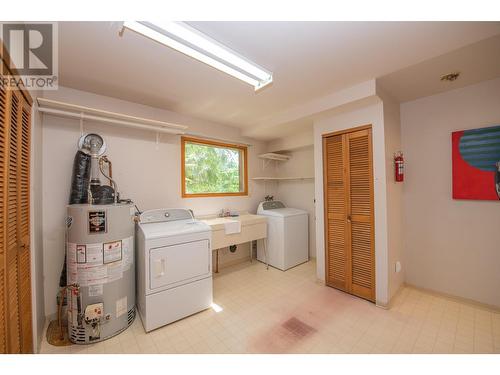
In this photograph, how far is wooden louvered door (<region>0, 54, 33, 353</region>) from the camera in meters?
1.10

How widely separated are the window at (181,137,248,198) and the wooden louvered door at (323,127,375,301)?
1660 millimetres

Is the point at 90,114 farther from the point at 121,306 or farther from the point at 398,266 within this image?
the point at 398,266

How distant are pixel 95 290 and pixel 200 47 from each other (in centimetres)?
216

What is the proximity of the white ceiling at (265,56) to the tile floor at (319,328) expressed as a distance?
2417mm

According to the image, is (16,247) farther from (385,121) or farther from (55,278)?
(385,121)

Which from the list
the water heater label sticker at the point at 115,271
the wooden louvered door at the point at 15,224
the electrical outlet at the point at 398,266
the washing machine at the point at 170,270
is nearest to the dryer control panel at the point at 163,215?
the washing machine at the point at 170,270

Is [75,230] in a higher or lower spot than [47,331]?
higher

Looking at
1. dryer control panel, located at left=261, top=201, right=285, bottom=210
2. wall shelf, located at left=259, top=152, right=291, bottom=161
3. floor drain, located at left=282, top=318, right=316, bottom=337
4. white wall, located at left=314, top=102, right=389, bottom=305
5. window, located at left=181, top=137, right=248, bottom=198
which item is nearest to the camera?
floor drain, located at left=282, top=318, right=316, bottom=337

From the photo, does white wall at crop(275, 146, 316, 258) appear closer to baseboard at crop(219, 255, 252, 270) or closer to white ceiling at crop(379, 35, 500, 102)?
baseboard at crop(219, 255, 252, 270)

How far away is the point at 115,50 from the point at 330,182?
263 centimetres

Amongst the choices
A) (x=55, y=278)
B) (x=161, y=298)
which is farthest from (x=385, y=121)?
(x=55, y=278)

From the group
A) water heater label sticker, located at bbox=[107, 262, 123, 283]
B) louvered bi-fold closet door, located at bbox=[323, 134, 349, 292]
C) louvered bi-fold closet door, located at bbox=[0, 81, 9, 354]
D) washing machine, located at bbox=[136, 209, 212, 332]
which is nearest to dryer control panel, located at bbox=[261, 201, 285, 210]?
louvered bi-fold closet door, located at bbox=[323, 134, 349, 292]

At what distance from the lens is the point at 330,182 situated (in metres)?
2.71

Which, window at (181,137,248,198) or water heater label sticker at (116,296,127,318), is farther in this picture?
window at (181,137,248,198)
